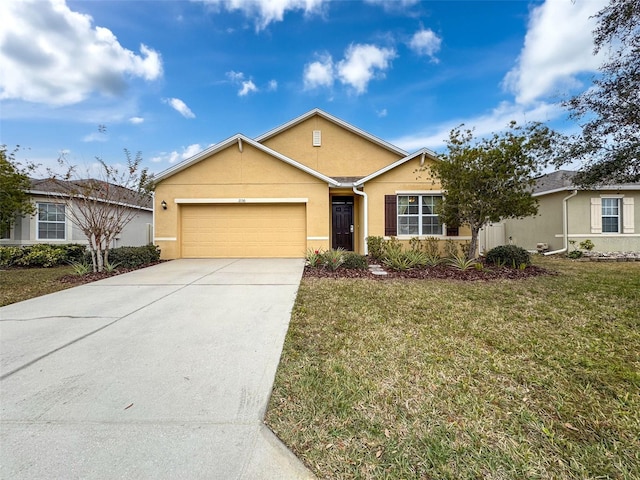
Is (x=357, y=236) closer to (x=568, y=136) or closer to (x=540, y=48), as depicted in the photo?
(x=568, y=136)

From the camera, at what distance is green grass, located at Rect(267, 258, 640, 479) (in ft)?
5.70

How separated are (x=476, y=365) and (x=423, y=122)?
1555 centimetres

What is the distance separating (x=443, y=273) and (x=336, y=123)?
9072mm

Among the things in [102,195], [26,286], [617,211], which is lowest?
[26,286]

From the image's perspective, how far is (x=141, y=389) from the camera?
2492 mm

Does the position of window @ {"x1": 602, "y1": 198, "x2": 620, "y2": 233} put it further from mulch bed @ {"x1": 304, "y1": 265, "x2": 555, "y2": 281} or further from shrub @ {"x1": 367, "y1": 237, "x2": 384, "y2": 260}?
shrub @ {"x1": 367, "y1": 237, "x2": 384, "y2": 260}

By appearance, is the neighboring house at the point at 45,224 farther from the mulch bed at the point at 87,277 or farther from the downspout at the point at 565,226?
the downspout at the point at 565,226

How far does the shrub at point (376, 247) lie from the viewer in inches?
400

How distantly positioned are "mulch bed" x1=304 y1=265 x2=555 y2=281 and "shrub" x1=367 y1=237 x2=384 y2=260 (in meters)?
1.55

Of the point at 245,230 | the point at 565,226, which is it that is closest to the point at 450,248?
the point at 565,226

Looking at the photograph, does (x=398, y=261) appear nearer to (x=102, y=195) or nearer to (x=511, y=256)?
(x=511, y=256)

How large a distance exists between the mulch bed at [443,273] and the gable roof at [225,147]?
4.00 meters

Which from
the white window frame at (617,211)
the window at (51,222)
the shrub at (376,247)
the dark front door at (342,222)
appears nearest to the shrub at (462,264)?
the shrub at (376,247)

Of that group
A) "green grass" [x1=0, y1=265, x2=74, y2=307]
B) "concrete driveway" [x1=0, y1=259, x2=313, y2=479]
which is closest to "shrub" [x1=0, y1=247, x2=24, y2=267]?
"green grass" [x1=0, y1=265, x2=74, y2=307]
